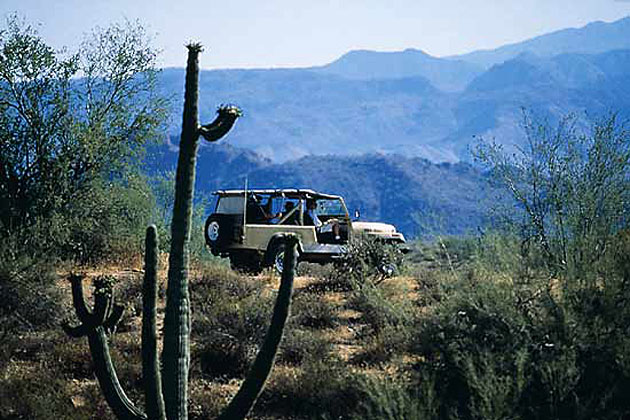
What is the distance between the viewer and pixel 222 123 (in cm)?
691

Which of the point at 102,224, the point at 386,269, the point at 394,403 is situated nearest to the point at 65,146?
the point at 102,224

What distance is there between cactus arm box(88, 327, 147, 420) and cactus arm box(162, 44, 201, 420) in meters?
0.51

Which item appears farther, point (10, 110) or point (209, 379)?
point (10, 110)

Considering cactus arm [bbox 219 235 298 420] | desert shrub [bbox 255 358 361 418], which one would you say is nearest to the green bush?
desert shrub [bbox 255 358 361 418]

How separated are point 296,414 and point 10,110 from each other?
1239 centimetres

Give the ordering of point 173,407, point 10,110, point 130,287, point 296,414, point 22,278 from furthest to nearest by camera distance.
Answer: point 10,110 → point 130,287 → point 22,278 → point 296,414 → point 173,407

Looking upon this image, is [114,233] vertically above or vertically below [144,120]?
below

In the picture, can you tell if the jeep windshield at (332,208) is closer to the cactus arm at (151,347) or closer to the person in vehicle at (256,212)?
the person in vehicle at (256,212)

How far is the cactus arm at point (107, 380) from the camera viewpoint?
745 cm

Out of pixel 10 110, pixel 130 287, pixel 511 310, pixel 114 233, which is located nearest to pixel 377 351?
pixel 511 310

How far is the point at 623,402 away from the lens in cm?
753

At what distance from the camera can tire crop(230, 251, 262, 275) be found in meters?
19.1

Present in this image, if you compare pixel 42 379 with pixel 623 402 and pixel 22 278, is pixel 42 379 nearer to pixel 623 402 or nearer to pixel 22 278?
pixel 22 278

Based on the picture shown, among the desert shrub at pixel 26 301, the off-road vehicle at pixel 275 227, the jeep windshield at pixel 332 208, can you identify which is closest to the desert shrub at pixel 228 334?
the desert shrub at pixel 26 301
